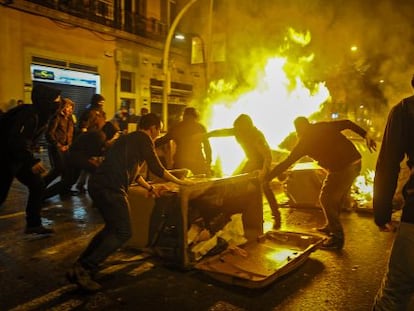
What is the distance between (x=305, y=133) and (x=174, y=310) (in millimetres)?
3054

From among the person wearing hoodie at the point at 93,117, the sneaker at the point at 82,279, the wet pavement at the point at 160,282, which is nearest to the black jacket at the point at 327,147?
the wet pavement at the point at 160,282

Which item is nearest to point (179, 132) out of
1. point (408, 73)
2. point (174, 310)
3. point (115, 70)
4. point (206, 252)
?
point (206, 252)

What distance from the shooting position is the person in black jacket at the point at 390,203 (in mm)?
2461

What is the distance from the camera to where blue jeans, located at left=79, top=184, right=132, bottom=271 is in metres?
3.98

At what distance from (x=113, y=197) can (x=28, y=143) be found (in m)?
2.09

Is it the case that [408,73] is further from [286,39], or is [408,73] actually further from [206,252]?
[206,252]

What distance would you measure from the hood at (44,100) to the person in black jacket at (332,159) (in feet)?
10.1

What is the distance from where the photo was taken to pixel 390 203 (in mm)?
2594

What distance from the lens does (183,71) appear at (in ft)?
79.5

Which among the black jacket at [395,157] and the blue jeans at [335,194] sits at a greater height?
A: the black jacket at [395,157]

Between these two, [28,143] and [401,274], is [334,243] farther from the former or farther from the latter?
[28,143]

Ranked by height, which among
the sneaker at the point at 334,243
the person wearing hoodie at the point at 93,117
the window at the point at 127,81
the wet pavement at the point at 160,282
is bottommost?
the wet pavement at the point at 160,282

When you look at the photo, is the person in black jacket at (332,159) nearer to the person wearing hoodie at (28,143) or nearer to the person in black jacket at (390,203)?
the person in black jacket at (390,203)

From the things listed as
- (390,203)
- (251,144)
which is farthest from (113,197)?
(251,144)
